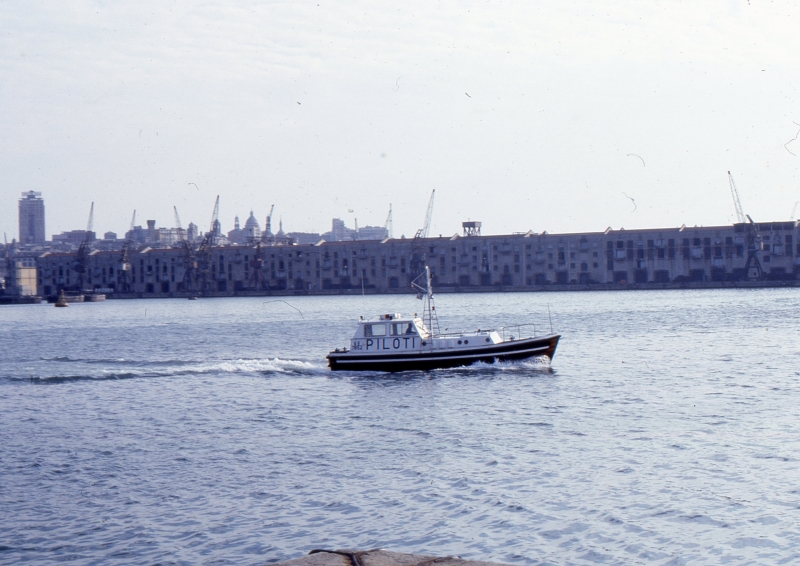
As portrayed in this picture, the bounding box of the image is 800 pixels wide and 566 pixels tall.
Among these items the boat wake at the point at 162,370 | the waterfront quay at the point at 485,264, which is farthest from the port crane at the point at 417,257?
the boat wake at the point at 162,370

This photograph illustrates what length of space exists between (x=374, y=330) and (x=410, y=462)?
19.3 meters

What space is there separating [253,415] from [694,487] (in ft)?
54.0

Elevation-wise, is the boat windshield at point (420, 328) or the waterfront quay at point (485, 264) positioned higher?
the waterfront quay at point (485, 264)

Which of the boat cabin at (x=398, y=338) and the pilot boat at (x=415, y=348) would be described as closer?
the pilot boat at (x=415, y=348)

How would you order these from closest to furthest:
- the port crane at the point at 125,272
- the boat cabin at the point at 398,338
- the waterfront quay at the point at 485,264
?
the boat cabin at the point at 398,338
the waterfront quay at the point at 485,264
the port crane at the point at 125,272

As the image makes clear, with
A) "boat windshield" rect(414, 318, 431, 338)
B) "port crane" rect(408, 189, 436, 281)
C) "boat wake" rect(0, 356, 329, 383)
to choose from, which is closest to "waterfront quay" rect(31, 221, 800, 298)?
"port crane" rect(408, 189, 436, 281)

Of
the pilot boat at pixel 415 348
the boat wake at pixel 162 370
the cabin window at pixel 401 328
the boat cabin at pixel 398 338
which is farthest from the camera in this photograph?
the boat wake at pixel 162 370

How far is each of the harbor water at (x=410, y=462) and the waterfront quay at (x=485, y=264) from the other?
382ft

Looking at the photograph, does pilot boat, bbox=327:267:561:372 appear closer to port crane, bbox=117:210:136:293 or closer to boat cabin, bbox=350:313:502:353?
boat cabin, bbox=350:313:502:353

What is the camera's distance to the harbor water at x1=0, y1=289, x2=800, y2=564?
1593cm

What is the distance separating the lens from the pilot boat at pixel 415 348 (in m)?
40.6

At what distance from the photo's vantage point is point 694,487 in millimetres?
18703

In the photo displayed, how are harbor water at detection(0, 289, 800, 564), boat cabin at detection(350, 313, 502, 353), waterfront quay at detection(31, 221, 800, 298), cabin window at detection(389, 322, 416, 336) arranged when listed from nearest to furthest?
harbor water at detection(0, 289, 800, 564) < boat cabin at detection(350, 313, 502, 353) < cabin window at detection(389, 322, 416, 336) < waterfront quay at detection(31, 221, 800, 298)

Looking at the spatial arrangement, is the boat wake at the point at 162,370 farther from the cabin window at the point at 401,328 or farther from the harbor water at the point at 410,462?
the cabin window at the point at 401,328
